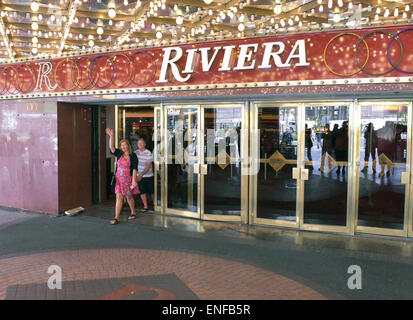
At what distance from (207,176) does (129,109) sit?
2639 millimetres

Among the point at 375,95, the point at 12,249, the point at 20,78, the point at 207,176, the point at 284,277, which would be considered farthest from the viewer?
the point at 20,78

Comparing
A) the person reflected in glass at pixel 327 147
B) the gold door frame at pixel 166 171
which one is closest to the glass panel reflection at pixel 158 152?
the gold door frame at pixel 166 171

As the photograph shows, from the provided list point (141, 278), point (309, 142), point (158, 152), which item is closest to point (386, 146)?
point (309, 142)

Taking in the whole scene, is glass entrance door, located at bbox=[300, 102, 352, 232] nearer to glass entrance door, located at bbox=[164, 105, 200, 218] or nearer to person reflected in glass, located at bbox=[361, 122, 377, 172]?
person reflected in glass, located at bbox=[361, 122, 377, 172]

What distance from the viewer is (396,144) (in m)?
6.87

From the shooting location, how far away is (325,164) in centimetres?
730

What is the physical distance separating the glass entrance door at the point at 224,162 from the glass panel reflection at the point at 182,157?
0.85ft

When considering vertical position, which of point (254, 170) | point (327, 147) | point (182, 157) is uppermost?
point (327, 147)

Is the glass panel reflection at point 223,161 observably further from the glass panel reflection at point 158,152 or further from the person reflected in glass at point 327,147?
the person reflected in glass at point 327,147

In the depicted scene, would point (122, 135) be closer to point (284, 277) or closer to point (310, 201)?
point (310, 201)

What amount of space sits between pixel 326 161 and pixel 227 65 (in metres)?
2.56

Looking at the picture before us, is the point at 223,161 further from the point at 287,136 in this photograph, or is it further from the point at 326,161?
the point at 326,161

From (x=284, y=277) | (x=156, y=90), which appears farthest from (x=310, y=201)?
(x=156, y=90)

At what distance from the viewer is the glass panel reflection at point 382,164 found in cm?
682
